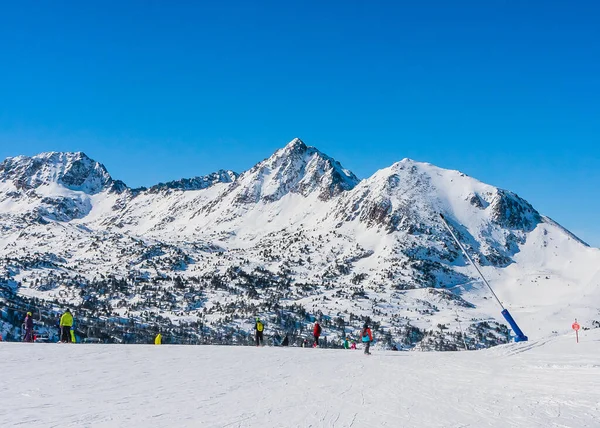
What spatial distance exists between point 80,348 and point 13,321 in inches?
7133

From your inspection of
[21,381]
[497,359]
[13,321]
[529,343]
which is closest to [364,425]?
[21,381]

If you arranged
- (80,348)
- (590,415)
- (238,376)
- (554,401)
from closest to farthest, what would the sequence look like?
(590,415)
(554,401)
(238,376)
(80,348)

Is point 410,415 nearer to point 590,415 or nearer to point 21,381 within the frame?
point 590,415

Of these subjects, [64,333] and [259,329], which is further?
[259,329]

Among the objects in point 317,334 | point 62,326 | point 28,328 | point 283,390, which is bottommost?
point 283,390

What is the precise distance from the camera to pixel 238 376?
23906 millimetres

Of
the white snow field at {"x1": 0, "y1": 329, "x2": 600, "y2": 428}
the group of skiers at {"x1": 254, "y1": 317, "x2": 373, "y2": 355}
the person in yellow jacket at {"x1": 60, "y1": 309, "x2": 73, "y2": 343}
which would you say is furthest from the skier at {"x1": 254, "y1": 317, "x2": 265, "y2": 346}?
the person in yellow jacket at {"x1": 60, "y1": 309, "x2": 73, "y2": 343}

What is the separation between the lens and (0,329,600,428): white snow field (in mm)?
15141

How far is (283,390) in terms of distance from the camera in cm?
2047

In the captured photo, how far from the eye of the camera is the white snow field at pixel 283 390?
596 inches

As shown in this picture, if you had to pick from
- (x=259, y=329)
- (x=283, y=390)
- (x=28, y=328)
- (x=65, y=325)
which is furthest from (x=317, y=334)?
(x=283, y=390)

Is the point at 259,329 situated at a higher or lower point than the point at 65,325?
lower

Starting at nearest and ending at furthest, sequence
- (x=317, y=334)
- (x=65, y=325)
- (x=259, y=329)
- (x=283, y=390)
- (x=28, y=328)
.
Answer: (x=283, y=390) → (x=65, y=325) → (x=28, y=328) → (x=259, y=329) → (x=317, y=334)

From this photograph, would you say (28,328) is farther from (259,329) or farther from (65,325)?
(259,329)
